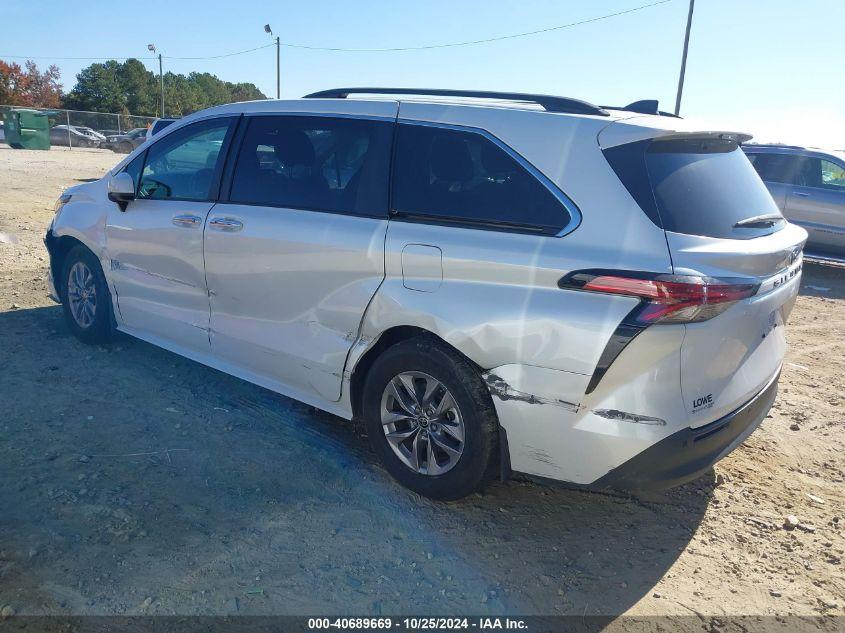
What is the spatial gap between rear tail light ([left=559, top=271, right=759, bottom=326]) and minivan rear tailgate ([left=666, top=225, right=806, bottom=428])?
4cm

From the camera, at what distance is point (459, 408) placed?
3082 mm

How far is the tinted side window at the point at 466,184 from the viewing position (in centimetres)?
292

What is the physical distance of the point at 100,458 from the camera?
3.60 metres

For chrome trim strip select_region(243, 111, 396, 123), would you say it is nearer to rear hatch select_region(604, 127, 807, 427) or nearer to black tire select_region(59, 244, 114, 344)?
rear hatch select_region(604, 127, 807, 427)

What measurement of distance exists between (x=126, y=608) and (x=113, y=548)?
→ 39 centimetres

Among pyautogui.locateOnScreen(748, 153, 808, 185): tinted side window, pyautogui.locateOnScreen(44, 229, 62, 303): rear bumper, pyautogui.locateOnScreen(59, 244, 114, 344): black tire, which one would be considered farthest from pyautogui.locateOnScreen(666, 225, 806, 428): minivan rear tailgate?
pyautogui.locateOnScreen(748, 153, 808, 185): tinted side window

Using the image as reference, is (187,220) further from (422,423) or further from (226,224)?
(422,423)

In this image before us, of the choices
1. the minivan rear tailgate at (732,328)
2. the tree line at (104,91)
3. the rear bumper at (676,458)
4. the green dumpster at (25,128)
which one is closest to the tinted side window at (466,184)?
the minivan rear tailgate at (732,328)

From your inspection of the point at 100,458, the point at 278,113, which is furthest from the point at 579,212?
the point at 100,458

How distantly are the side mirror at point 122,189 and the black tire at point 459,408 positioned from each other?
2.35 meters

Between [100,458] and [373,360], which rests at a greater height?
[373,360]

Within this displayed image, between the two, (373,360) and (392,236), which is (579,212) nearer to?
(392,236)

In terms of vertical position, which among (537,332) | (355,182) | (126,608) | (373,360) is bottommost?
(126,608)

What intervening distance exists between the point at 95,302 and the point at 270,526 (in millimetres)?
2883
